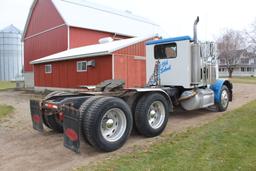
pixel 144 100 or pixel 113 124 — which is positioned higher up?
pixel 144 100

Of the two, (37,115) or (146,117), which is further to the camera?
(37,115)

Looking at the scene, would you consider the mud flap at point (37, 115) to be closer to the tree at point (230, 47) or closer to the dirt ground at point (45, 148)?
the dirt ground at point (45, 148)

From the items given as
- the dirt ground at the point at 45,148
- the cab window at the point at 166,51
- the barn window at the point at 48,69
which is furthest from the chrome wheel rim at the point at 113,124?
the barn window at the point at 48,69

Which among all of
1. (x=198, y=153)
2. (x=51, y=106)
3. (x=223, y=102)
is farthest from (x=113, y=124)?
(x=223, y=102)

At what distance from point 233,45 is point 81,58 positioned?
158 ft

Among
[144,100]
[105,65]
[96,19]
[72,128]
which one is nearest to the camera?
[72,128]

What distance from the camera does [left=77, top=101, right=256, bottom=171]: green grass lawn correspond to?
13.4 ft

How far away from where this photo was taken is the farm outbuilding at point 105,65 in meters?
14.7

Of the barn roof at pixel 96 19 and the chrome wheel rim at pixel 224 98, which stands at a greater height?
the barn roof at pixel 96 19

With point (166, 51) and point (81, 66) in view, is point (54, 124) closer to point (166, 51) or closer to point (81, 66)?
point (166, 51)

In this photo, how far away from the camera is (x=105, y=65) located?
49.2 feet

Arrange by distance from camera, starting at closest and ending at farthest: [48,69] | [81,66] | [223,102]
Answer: [223,102] < [81,66] < [48,69]

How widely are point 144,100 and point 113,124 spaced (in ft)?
3.40

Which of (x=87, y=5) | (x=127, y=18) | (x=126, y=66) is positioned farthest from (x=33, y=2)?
(x=126, y=66)
